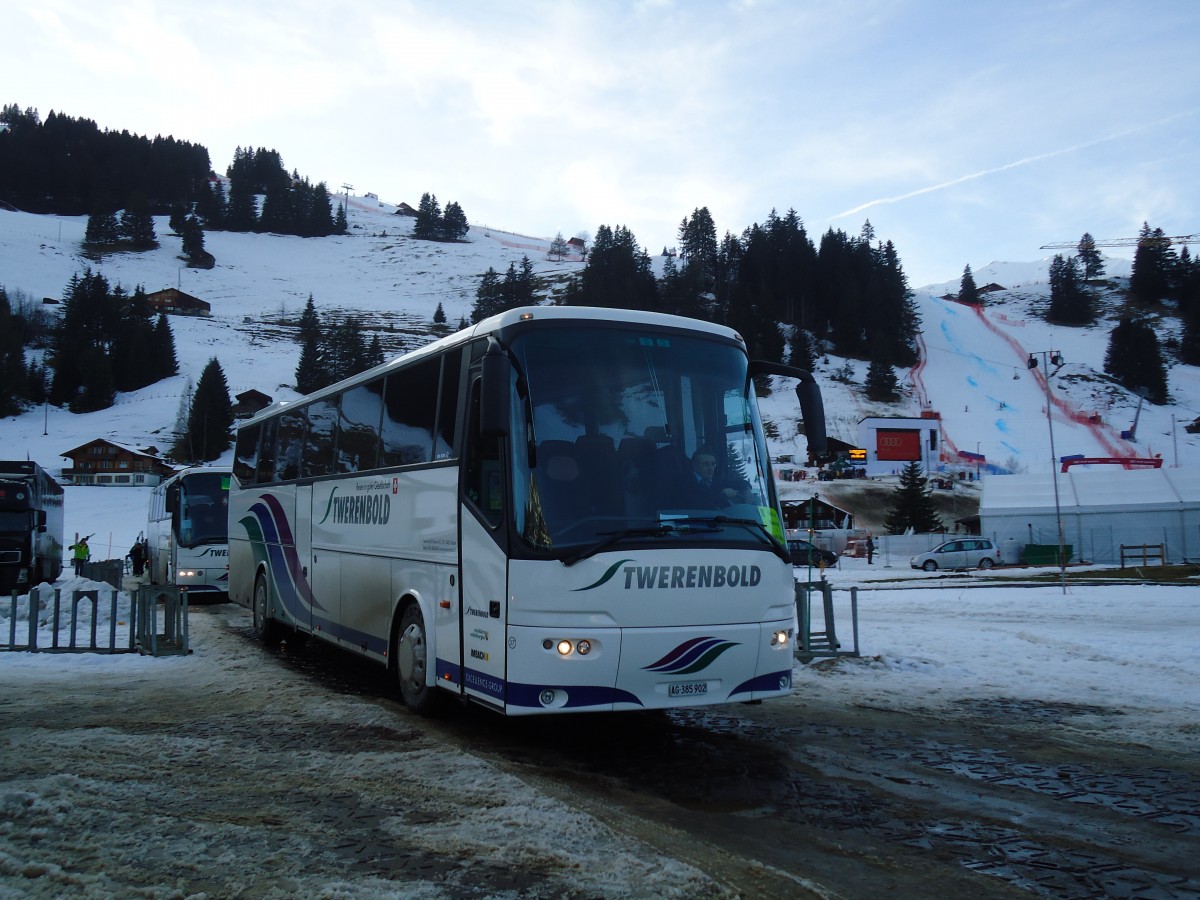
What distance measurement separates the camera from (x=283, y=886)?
445cm

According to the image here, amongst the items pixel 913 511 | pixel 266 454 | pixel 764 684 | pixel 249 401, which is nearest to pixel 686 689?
pixel 764 684

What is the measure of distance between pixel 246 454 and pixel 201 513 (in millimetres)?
7765

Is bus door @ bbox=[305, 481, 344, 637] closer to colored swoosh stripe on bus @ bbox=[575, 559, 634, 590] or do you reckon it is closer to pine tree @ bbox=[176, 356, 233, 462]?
colored swoosh stripe on bus @ bbox=[575, 559, 634, 590]

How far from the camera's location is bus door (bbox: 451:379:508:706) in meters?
7.17

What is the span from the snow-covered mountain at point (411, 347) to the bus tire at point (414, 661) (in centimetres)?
5436

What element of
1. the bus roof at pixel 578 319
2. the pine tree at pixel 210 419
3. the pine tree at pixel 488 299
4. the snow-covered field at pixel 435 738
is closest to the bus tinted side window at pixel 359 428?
the bus roof at pixel 578 319

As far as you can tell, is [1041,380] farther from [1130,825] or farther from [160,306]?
[1130,825]

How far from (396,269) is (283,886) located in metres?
189

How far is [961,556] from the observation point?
46.2m

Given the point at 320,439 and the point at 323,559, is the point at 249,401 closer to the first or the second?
the point at 320,439

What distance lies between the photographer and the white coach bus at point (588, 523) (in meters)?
6.94

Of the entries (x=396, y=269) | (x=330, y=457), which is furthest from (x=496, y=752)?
(x=396, y=269)

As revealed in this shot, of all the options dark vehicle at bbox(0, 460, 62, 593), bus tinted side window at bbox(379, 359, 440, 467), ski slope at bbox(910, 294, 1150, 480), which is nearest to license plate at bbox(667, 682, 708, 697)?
bus tinted side window at bbox(379, 359, 440, 467)

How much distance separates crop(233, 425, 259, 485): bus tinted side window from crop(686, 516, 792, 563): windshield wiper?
398 inches
